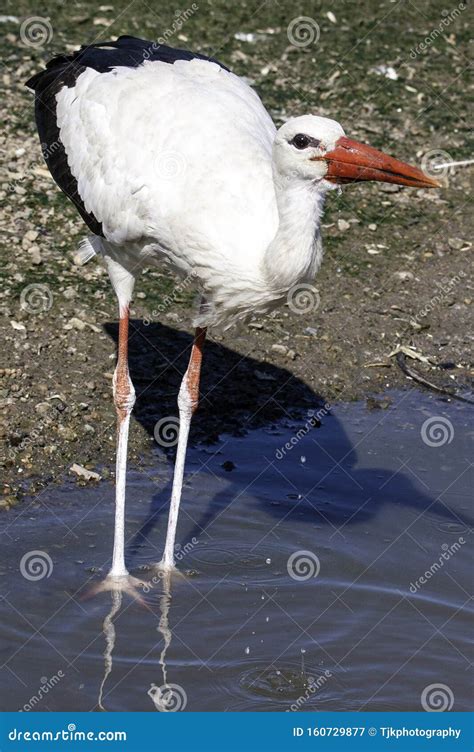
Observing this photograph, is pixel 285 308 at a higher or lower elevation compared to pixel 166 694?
lower

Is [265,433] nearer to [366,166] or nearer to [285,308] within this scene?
[285,308]

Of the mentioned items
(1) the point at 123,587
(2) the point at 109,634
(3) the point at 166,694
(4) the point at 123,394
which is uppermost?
(4) the point at 123,394

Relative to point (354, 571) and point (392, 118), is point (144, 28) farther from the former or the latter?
point (354, 571)

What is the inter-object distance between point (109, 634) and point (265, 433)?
96.1 inches

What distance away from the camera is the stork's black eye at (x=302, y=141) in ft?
18.7

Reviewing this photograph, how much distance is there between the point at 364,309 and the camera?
9734 millimetres

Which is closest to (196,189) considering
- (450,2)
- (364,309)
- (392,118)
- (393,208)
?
(364,309)

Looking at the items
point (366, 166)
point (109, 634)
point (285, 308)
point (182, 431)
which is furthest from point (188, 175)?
point (285, 308)

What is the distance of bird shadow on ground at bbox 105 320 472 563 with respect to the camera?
7672mm

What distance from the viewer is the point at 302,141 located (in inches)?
226

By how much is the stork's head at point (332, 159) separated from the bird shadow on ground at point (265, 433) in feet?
8.50

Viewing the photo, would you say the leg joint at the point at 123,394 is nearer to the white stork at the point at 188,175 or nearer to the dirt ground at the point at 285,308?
the white stork at the point at 188,175

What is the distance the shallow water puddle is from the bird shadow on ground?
0.06 feet

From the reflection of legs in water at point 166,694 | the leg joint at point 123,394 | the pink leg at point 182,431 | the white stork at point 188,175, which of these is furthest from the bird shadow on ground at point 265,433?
the reflection of legs in water at point 166,694
